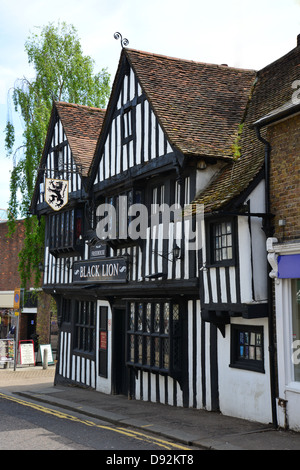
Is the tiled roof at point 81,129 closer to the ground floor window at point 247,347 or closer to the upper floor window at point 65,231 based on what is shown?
the upper floor window at point 65,231

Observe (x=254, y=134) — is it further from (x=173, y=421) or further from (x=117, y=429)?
(x=117, y=429)

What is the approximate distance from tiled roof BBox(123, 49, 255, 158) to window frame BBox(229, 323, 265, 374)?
3.61 meters

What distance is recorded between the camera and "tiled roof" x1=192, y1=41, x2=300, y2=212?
1012 cm

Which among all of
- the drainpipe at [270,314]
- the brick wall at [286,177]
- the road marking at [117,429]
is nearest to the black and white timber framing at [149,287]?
the drainpipe at [270,314]

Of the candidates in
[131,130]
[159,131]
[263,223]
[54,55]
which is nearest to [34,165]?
[54,55]

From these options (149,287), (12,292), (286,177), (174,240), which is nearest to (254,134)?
(286,177)

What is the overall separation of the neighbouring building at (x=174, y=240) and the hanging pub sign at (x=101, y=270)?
0.16 ft

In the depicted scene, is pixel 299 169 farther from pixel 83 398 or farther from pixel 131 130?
pixel 83 398

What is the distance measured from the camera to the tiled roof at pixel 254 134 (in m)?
10.1

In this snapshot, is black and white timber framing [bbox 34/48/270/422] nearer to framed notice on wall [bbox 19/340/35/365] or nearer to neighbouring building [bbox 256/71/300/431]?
neighbouring building [bbox 256/71/300/431]

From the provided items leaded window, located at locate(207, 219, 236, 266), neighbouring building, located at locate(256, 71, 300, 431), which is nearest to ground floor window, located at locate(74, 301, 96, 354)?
leaded window, located at locate(207, 219, 236, 266)

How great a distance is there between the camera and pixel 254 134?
1177 centimetres

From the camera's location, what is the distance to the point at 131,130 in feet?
45.2
